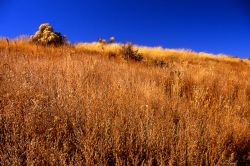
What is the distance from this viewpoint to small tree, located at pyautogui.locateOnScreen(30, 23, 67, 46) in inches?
489

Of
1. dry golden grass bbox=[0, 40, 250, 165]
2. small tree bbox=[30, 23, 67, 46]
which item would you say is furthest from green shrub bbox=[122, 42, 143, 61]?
dry golden grass bbox=[0, 40, 250, 165]

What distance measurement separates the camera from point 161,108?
14.6ft

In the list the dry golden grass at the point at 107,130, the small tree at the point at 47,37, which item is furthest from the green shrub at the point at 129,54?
the dry golden grass at the point at 107,130

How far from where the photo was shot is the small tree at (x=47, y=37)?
1242 cm

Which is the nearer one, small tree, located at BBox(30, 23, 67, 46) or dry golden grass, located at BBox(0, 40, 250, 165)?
dry golden grass, located at BBox(0, 40, 250, 165)

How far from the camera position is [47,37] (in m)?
12.5

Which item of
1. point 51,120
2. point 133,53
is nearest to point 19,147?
point 51,120

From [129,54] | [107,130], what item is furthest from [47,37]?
[107,130]

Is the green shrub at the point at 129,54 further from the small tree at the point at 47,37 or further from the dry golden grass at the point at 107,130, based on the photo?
the dry golden grass at the point at 107,130

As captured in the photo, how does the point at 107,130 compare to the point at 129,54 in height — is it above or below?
below

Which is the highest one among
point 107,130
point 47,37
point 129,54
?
point 47,37

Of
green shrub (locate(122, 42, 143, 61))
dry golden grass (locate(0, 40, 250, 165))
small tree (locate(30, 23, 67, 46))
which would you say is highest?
small tree (locate(30, 23, 67, 46))

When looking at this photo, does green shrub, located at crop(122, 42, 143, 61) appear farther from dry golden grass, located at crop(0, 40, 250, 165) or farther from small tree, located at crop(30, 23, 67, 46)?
dry golden grass, located at crop(0, 40, 250, 165)

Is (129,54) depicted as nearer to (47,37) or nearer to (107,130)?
(47,37)
